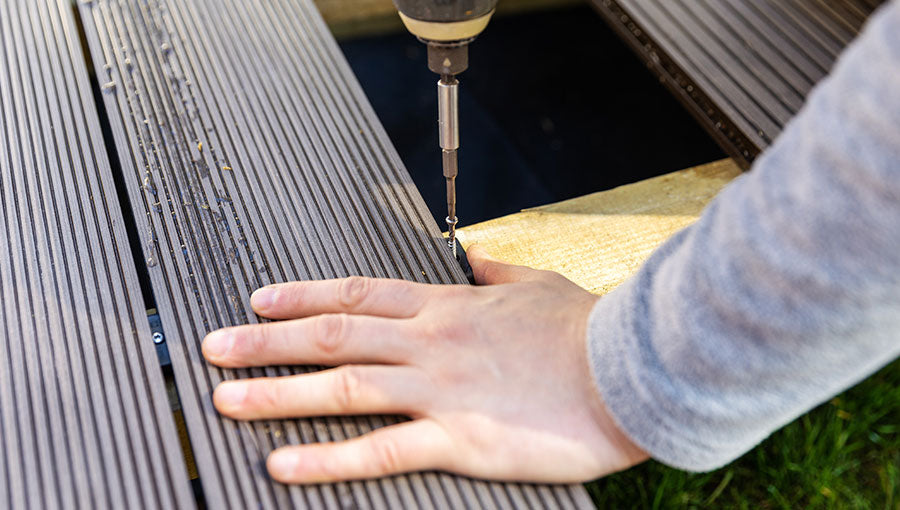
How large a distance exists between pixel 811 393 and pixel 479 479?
11.9 inches

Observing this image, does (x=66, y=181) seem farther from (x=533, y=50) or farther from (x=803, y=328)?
(x=533, y=50)

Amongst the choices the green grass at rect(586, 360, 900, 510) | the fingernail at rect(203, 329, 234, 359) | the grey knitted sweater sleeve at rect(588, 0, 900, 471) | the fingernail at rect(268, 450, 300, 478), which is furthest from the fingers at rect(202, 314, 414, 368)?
Result: the green grass at rect(586, 360, 900, 510)

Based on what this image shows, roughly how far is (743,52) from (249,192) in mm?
811

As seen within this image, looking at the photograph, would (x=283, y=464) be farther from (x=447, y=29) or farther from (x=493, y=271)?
(x=447, y=29)

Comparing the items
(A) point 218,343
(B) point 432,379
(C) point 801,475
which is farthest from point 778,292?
(C) point 801,475

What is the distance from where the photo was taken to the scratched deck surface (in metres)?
1.04

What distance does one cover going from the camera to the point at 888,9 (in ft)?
1.64

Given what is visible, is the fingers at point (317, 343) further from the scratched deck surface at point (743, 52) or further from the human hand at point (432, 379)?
the scratched deck surface at point (743, 52)

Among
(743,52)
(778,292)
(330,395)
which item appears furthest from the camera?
(743,52)

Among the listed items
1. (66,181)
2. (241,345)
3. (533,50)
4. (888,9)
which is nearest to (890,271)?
(888,9)

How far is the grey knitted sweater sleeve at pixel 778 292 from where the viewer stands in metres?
0.50

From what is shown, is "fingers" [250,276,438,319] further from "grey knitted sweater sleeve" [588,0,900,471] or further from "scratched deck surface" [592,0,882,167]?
"scratched deck surface" [592,0,882,167]

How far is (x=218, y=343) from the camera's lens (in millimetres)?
714

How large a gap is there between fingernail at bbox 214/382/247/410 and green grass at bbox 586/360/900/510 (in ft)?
2.24
